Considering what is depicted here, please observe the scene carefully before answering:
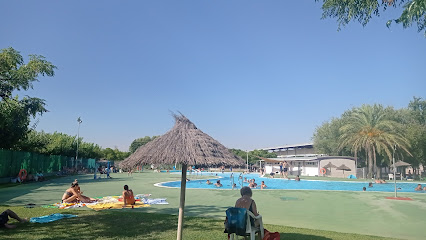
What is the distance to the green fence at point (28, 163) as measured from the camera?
21.8 meters

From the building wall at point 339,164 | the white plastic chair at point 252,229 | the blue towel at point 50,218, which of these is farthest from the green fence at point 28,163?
the building wall at point 339,164

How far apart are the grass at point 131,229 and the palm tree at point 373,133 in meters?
31.0

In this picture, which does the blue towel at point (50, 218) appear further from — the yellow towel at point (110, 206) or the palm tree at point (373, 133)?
the palm tree at point (373, 133)

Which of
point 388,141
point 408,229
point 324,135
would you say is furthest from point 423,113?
point 408,229

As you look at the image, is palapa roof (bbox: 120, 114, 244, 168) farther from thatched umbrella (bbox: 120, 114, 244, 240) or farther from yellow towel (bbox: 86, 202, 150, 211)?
yellow towel (bbox: 86, 202, 150, 211)

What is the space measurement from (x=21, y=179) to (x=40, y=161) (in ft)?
23.3

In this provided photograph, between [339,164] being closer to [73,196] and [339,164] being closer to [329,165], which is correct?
[329,165]

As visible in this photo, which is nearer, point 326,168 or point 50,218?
point 50,218

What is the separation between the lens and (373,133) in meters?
36.7

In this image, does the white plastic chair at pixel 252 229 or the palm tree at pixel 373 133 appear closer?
the white plastic chair at pixel 252 229

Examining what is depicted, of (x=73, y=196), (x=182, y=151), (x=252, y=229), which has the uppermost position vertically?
(x=182, y=151)

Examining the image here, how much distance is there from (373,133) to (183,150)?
1419 inches

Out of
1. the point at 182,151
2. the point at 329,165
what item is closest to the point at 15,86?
the point at 182,151

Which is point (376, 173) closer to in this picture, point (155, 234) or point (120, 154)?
point (155, 234)
